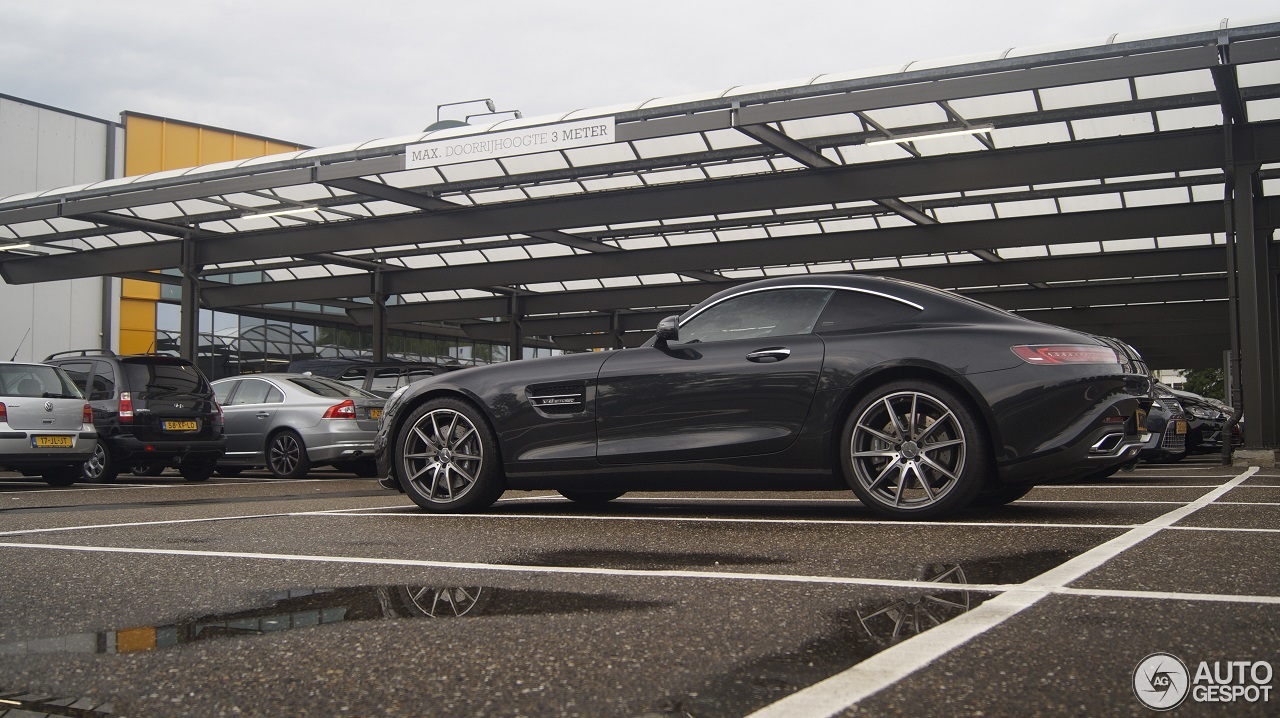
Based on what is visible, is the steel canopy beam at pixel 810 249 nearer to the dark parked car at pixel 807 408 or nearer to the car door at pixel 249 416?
the car door at pixel 249 416

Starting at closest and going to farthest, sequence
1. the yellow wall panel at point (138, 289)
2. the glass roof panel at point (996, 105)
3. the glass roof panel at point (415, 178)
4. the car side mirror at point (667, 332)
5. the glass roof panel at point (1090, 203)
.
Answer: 1. the car side mirror at point (667, 332)
2. the glass roof panel at point (996, 105)
3. the glass roof panel at point (415, 178)
4. the glass roof panel at point (1090, 203)
5. the yellow wall panel at point (138, 289)

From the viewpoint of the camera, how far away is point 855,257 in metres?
21.1

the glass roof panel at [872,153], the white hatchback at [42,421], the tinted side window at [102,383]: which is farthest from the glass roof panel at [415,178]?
the white hatchback at [42,421]

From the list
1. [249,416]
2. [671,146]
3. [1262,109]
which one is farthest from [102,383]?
[1262,109]

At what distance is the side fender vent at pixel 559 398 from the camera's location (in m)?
6.42

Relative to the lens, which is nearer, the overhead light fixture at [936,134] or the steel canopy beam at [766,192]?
the overhead light fixture at [936,134]

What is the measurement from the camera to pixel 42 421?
11.6 m

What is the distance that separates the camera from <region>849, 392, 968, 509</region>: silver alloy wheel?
562 centimetres

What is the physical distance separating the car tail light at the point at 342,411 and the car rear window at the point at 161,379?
60.2 inches

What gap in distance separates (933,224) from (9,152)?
71.9ft

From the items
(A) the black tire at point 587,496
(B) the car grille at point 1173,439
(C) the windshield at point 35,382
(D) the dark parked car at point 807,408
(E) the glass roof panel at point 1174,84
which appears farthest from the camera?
(B) the car grille at point 1173,439

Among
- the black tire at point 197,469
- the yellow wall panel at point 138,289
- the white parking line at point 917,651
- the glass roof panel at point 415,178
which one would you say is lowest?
the black tire at point 197,469

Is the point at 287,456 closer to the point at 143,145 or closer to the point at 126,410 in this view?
the point at 126,410

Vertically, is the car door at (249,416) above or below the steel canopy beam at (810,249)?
below
